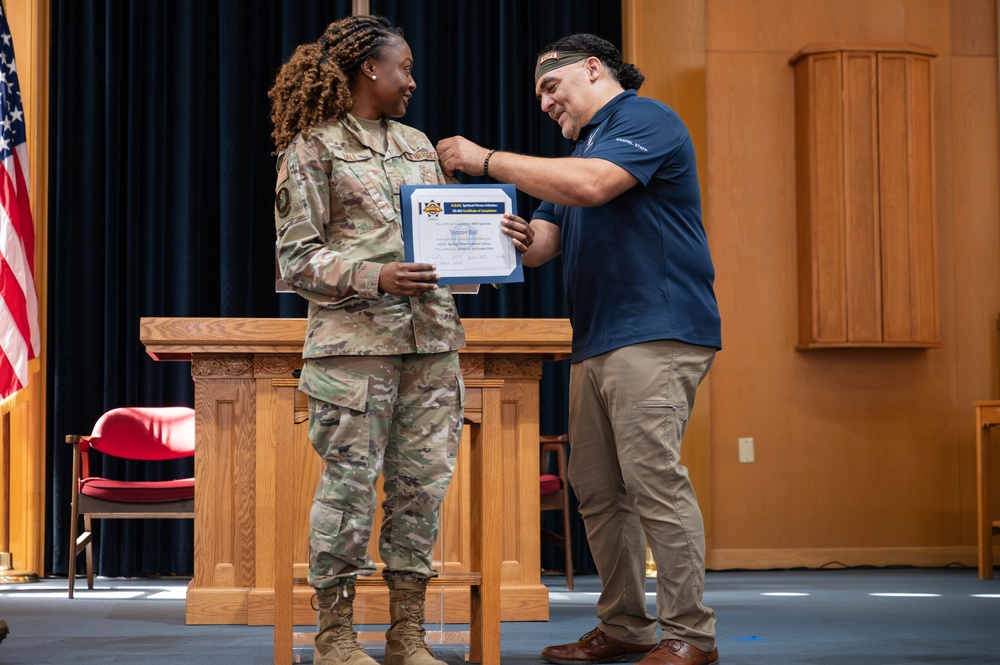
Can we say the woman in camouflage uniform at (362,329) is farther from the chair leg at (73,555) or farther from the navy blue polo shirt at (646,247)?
the chair leg at (73,555)

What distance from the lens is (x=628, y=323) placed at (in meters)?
2.73


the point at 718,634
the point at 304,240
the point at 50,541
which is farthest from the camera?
the point at 50,541

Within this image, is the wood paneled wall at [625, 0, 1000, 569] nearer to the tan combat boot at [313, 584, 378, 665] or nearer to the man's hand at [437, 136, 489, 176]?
the man's hand at [437, 136, 489, 176]

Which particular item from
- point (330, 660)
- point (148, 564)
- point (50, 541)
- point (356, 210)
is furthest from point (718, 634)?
point (50, 541)

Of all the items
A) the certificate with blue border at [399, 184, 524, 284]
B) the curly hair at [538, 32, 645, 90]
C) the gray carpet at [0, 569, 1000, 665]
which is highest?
the curly hair at [538, 32, 645, 90]

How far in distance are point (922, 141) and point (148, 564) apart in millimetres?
4373

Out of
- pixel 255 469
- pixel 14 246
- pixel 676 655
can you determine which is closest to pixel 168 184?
pixel 14 246

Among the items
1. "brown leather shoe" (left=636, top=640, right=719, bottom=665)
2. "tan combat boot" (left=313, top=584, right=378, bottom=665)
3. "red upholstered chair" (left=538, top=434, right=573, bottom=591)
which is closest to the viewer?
"tan combat boot" (left=313, top=584, right=378, bottom=665)

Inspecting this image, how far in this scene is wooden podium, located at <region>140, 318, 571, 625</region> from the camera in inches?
141

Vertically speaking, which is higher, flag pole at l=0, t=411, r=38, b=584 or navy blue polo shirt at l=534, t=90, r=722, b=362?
navy blue polo shirt at l=534, t=90, r=722, b=362

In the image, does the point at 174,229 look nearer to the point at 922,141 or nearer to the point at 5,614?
the point at 5,614

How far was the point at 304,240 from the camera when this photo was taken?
2.35 meters

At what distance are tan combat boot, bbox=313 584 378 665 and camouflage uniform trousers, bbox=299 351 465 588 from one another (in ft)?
0.12

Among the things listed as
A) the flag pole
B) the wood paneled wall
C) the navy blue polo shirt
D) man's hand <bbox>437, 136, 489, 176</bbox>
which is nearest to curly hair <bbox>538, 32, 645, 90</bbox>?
the navy blue polo shirt
